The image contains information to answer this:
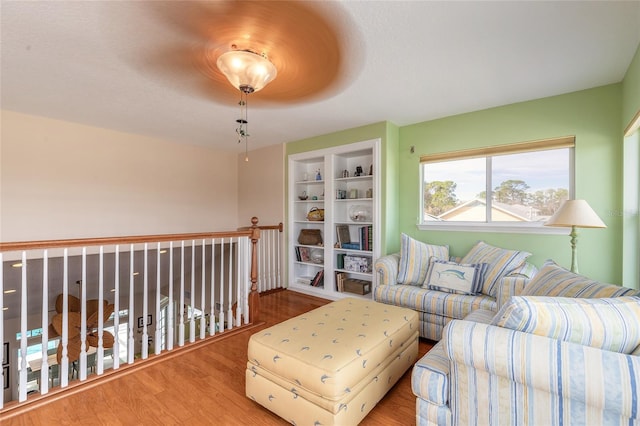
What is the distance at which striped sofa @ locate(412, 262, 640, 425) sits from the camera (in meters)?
0.97

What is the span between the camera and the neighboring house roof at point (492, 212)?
9.53 ft

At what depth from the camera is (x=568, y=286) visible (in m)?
1.48

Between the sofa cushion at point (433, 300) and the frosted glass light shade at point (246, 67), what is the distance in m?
2.24

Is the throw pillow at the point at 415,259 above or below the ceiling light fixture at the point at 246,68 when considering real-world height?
below

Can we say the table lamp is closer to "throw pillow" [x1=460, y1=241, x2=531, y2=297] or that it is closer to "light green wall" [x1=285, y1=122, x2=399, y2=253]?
"throw pillow" [x1=460, y1=241, x2=531, y2=297]

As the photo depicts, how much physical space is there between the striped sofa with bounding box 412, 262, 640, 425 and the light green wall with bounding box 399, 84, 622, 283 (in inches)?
64.6

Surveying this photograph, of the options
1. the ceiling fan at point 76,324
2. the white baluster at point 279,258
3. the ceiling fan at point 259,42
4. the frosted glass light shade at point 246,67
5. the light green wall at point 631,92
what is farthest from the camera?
the white baluster at point 279,258

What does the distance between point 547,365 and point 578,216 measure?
5.56 ft

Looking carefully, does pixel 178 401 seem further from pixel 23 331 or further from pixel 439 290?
pixel 439 290

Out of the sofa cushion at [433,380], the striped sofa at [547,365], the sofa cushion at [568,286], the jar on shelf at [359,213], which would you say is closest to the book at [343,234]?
Result: the jar on shelf at [359,213]

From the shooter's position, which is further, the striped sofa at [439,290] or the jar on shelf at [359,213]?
the jar on shelf at [359,213]

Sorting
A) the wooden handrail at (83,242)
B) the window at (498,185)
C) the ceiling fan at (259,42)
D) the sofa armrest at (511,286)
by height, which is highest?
the ceiling fan at (259,42)

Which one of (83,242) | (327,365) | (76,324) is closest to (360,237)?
(327,365)

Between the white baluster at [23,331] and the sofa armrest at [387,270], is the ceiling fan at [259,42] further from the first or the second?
the sofa armrest at [387,270]
